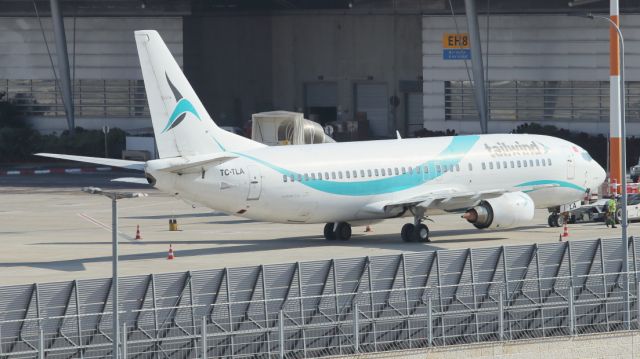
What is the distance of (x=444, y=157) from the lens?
53.2 meters

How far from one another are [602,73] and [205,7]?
1255 inches

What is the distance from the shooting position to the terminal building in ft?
313

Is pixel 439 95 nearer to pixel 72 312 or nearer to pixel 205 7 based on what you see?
pixel 205 7

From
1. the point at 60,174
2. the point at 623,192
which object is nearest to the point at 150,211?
the point at 60,174

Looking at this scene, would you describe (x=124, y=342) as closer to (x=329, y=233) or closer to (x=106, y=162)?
(x=106, y=162)

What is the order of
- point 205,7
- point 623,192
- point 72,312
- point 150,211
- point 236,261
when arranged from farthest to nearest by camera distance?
1. point 205,7
2. point 150,211
3. point 236,261
4. point 623,192
5. point 72,312

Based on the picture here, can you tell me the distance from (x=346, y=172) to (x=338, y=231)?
3.31 metres

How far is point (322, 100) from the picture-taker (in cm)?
11794

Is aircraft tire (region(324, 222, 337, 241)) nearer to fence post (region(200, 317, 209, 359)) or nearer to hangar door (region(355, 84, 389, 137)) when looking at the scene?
fence post (region(200, 317, 209, 359))

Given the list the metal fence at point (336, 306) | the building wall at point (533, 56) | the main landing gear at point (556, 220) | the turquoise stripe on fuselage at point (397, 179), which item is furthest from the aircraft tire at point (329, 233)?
the building wall at point (533, 56)

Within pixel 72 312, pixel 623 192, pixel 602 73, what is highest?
pixel 602 73

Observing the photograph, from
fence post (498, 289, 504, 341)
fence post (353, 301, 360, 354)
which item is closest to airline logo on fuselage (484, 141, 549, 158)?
fence post (498, 289, 504, 341)

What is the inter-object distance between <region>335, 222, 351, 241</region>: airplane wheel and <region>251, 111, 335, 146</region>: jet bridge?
863 inches

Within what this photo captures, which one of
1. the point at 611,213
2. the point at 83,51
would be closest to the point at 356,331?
the point at 611,213
